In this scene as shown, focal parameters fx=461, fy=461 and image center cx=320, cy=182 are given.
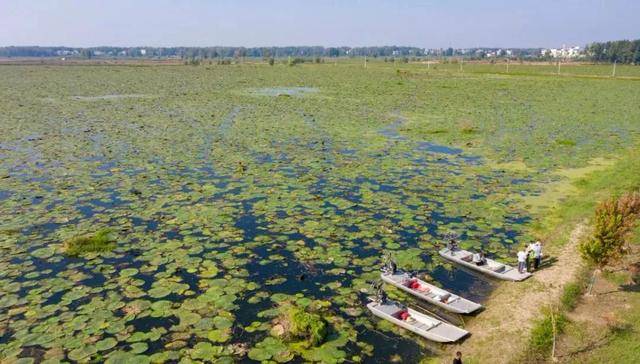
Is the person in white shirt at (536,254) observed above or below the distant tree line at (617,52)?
below

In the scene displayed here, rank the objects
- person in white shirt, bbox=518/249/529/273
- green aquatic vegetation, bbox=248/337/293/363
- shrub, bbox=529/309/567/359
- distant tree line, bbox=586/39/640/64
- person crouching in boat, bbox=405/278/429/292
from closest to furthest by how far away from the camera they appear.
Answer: green aquatic vegetation, bbox=248/337/293/363, shrub, bbox=529/309/567/359, person crouching in boat, bbox=405/278/429/292, person in white shirt, bbox=518/249/529/273, distant tree line, bbox=586/39/640/64

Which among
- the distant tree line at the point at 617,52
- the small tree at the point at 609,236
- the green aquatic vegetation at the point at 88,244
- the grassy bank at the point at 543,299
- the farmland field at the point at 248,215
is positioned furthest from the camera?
the distant tree line at the point at 617,52

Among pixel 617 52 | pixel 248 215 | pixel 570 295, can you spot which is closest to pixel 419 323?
pixel 570 295

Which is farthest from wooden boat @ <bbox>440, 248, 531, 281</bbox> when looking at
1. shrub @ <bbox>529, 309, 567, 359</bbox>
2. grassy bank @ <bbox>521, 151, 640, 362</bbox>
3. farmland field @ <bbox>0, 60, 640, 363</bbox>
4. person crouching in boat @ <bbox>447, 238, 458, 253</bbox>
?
shrub @ <bbox>529, 309, 567, 359</bbox>

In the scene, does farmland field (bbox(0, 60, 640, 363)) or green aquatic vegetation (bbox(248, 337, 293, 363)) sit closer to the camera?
green aquatic vegetation (bbox(248, 337, 293, 363))

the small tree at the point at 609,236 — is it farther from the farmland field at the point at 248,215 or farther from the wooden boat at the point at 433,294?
the wooden boat at the point at 433,294

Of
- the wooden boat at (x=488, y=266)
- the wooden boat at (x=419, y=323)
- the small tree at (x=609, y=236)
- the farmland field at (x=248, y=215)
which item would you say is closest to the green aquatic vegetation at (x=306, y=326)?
the farmland field at (x=248, y=215)

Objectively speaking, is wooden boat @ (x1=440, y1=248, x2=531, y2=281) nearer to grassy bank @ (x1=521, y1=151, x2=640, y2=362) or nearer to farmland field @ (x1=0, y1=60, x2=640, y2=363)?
farmland field @ (x1=0, y1=60, x2=640, y2=363)
